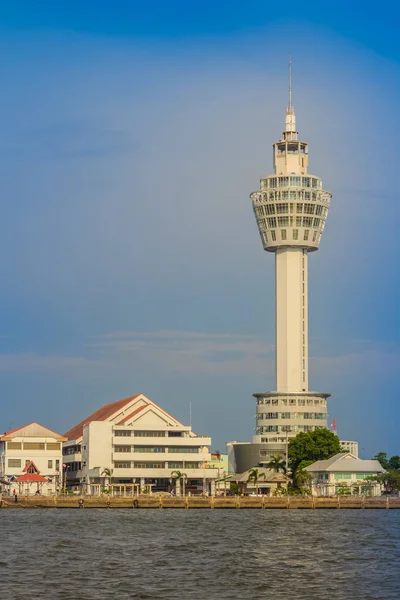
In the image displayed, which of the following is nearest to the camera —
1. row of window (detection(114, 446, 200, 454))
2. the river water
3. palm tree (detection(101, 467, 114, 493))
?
the river water

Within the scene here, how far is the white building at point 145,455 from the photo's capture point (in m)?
196

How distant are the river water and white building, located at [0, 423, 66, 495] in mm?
66464

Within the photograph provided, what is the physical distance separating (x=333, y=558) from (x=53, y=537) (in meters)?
29.1

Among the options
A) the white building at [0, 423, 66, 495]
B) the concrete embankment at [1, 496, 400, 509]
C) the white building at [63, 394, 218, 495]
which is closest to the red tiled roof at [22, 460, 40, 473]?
the white building at [0, 423, 66, 495]

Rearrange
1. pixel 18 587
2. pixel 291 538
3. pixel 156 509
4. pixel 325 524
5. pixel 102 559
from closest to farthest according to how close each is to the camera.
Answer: pixel 18 587
pixel 102 559
pixel 291 538
pixel 325 524
pixel 156 509

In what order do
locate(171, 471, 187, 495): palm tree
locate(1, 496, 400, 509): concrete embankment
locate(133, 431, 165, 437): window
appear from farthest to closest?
1. locate(133, 431, 165, 437): window
2. locate(171, 471, 187, 495): palm tree
3. locate(1, 496, 400, 509): concrete embankment

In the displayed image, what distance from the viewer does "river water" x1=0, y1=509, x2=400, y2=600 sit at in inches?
→ 2459

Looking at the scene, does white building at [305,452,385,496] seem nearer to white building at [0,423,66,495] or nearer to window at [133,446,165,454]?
window at [133,446,165,454]

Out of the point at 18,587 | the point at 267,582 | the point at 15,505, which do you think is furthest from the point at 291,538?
the point at 15,505

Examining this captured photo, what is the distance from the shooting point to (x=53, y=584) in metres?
64.2

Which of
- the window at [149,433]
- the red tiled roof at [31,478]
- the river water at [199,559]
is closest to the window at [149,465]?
the window at [149,433]

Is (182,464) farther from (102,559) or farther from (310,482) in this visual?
(102,559)

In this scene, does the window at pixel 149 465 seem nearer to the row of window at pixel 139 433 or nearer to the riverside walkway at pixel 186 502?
the row of window at pixel 139 433

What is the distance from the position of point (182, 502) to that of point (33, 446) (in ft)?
134
